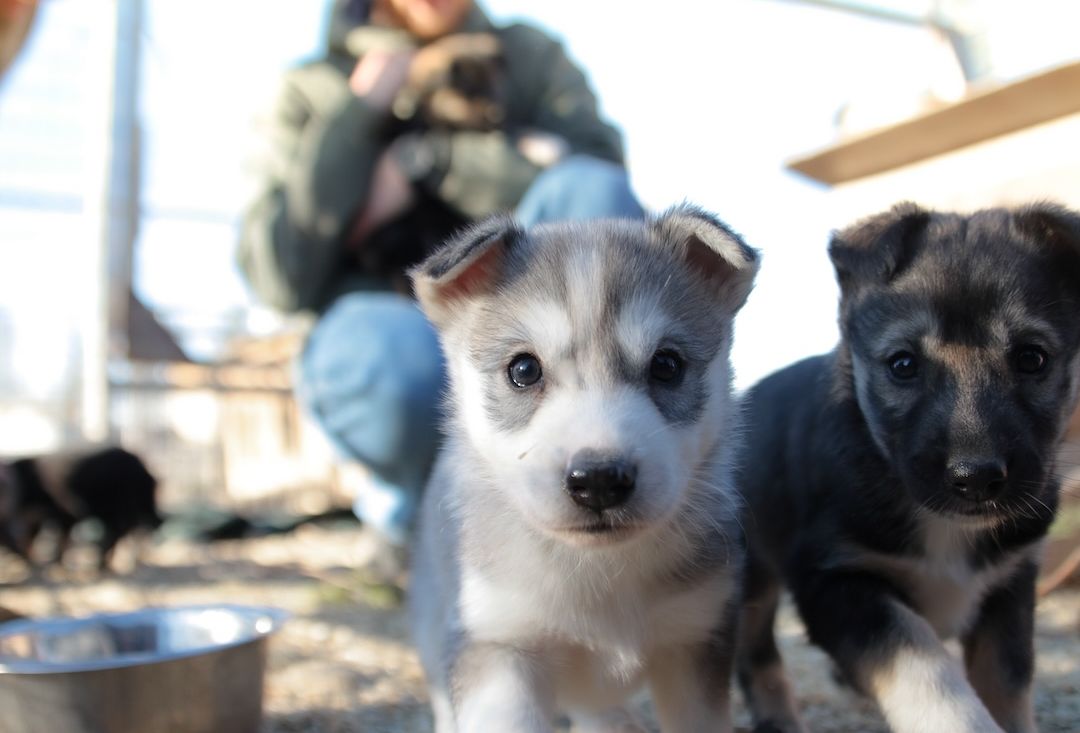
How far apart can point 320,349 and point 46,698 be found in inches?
80.4

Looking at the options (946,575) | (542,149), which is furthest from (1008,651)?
(542,149)

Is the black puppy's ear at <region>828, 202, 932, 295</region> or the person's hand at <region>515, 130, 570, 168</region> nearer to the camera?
the black puppy's ear at <region>828, 202, 932, 295</region>

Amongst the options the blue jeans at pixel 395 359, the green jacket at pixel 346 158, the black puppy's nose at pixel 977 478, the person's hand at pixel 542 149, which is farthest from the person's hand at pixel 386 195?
the black puppy's nose at pixel 977 478

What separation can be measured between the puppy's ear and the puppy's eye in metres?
0.61

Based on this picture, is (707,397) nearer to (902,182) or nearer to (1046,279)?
(1046,279)

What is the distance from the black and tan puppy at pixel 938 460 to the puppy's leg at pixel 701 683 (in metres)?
0.27

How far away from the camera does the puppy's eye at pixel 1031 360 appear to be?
216 cm

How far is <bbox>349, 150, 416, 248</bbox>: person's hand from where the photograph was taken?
13.6 feet

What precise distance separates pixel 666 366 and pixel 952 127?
261 centimetres

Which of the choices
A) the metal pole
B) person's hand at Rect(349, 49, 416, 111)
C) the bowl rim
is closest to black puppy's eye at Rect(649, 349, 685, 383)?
the bowl rim

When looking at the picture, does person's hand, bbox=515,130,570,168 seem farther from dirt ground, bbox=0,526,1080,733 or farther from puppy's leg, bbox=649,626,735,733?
puppy's leg, bbox=649,626,735,733

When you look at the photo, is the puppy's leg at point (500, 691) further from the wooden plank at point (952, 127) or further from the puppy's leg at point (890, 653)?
the wooden plank at point (952, 127)

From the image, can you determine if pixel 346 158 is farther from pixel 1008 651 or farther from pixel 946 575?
pixel 1008 651

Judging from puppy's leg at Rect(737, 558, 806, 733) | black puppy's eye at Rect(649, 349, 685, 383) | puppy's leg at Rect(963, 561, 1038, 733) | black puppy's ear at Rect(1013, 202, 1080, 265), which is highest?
black puppy's ear at Rect(1013, 202, 1080, 265)
